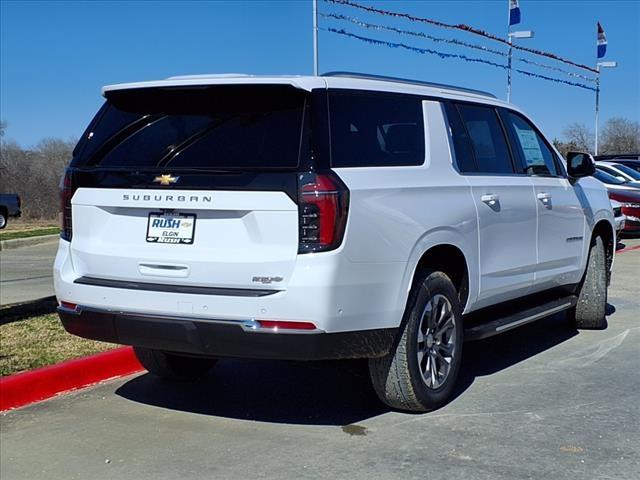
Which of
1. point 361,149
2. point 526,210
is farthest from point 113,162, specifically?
point 526,210

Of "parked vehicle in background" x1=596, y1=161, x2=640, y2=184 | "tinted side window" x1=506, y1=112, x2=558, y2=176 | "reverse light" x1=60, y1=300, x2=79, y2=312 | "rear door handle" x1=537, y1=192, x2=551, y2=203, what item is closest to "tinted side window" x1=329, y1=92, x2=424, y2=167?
"tinted side window" x1=506, y1=112, x2=558, y2=176

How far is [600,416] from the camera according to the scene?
4785mm

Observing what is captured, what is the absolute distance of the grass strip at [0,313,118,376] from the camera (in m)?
5.64

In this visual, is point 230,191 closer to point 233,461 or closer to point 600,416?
point 233,461

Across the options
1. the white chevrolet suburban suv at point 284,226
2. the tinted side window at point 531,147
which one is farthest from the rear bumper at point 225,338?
the tinted side window at point 531,147

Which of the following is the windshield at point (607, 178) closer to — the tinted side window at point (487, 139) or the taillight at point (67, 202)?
the tinted side window at point (487, 139)

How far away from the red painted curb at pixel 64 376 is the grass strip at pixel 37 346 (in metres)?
0.20

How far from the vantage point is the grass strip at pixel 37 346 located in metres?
5.64

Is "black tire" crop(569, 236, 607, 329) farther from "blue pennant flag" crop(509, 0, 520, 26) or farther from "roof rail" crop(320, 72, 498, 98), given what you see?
"blue pennant flag" crop(509, 0, 520, 26)

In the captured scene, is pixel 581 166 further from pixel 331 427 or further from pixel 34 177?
pixel 34 177

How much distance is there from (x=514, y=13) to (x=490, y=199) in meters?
24.3

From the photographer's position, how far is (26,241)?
1861 cm

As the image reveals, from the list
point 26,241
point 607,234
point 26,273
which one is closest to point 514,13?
point 26,241

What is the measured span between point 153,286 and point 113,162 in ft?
2.68
